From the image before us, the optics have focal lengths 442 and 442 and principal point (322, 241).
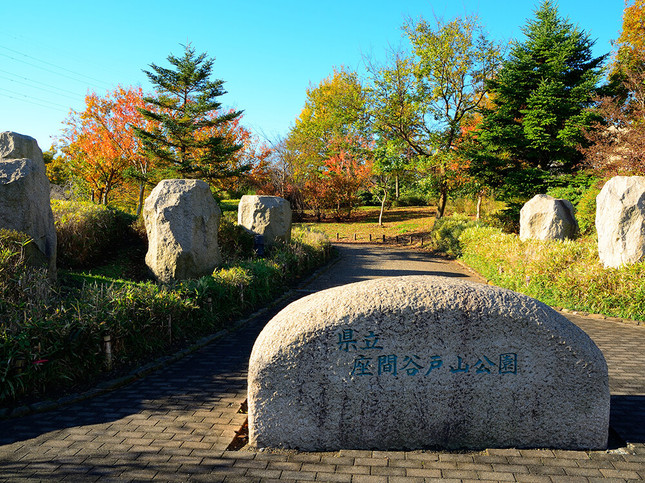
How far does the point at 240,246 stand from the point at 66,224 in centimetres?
431

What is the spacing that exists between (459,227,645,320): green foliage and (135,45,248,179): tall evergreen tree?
42.7 feet

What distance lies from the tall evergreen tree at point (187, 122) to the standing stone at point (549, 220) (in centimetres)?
1250

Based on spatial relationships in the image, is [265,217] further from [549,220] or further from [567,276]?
[549,220]

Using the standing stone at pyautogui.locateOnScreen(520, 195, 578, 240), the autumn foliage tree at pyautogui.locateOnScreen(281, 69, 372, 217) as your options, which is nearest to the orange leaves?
the autumn foliage tree at pyautogui.locateOnScreen(281, 69, 372, 217)

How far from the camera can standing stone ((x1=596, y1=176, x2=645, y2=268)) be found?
8664mm

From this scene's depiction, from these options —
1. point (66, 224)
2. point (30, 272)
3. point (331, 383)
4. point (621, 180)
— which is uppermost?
point (621, 180)

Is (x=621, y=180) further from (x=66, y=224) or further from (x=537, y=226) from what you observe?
(x=66, y=224)

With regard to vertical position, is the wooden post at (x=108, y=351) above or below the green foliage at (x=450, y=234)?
below

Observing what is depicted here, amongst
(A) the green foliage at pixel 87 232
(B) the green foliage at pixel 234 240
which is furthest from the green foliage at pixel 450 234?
(A) the green foliage at pixel 87 232

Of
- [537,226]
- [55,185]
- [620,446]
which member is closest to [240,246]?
[537,226]

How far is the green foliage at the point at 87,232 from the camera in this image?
9281 mm

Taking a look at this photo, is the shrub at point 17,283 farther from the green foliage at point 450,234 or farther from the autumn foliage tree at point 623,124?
the autumn foliage tree at point 623,124

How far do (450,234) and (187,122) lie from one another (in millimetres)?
12235

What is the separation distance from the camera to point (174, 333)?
20.1ft
